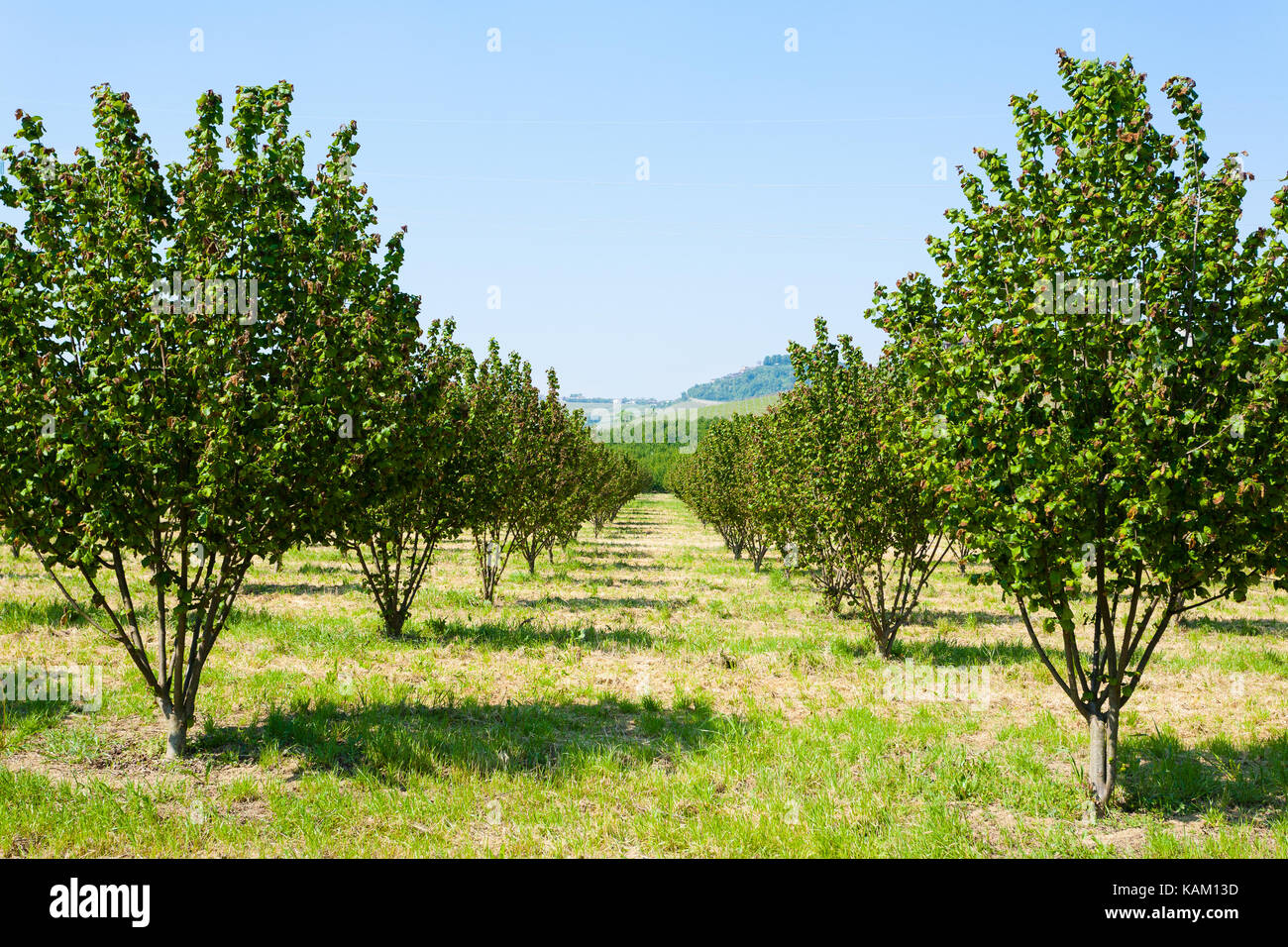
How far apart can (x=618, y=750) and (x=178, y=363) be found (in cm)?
571

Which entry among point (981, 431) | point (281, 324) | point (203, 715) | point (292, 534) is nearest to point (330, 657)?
point (203, 715)

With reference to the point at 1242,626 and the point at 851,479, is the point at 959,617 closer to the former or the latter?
the point at 1242,626

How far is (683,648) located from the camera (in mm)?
14078

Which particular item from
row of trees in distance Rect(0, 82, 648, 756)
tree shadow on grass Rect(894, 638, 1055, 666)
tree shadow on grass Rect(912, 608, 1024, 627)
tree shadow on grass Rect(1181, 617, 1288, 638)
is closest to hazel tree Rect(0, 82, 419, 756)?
row of trees in distance Rect(0, 82, 648, 756)

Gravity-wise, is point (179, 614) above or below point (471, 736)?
above

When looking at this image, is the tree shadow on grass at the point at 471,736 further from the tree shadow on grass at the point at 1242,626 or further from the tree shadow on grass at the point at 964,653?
the tree shadow on grass at the point at 1242,626

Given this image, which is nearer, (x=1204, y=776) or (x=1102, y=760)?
(x=1102, y=760)

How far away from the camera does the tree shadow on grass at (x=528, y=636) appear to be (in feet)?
46.5

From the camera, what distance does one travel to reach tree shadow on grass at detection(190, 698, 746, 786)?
820 centimetres

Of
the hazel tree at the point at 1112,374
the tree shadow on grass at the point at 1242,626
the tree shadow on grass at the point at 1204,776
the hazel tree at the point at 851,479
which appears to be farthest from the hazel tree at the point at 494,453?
the tree shadow on grass at the point at 1242,626

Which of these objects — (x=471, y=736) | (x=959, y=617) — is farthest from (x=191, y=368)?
(x=959, y=617)

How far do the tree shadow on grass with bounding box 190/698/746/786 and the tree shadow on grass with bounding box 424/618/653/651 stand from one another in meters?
3.57

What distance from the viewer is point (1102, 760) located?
24.2 ft

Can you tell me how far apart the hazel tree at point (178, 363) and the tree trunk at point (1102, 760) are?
7.13m
